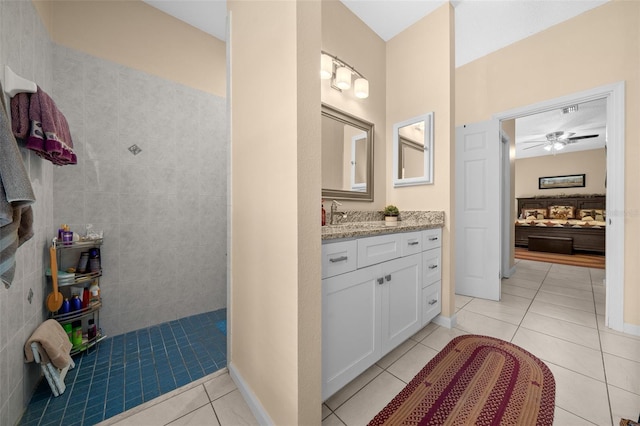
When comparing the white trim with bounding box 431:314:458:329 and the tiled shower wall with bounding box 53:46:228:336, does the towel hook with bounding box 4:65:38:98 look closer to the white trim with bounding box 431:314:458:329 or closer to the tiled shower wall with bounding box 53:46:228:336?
the tiled shower wall with bounding box 53:46:228:336

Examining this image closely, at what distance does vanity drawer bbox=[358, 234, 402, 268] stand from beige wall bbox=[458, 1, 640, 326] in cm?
219

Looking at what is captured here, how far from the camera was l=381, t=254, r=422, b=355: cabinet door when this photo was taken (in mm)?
1501

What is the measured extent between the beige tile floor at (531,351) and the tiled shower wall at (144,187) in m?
1.07

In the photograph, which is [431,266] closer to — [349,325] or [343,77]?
[349,325]

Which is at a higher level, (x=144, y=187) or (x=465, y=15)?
(x=465, y=15)

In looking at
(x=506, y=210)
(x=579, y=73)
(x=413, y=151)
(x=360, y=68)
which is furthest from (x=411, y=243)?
(x=506, y=210)

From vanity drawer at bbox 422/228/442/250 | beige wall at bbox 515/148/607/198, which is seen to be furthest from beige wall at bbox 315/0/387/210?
Result: beige wall at bbox 515/148/607/198

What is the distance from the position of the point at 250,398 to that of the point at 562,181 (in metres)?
9.25

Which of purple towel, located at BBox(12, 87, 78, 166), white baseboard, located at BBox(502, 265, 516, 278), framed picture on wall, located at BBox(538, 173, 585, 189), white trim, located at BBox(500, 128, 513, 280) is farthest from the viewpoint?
framed picture on wall, located at BBox(538, 173, 585, 189)

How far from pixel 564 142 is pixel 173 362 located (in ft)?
26.4

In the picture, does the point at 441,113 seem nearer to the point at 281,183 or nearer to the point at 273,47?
the point at 273,47

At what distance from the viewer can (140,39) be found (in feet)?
6.82

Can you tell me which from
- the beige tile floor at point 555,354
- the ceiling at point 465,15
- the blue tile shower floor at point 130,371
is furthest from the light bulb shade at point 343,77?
the blue tile shower floor at point 130,371

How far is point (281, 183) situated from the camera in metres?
1.01
